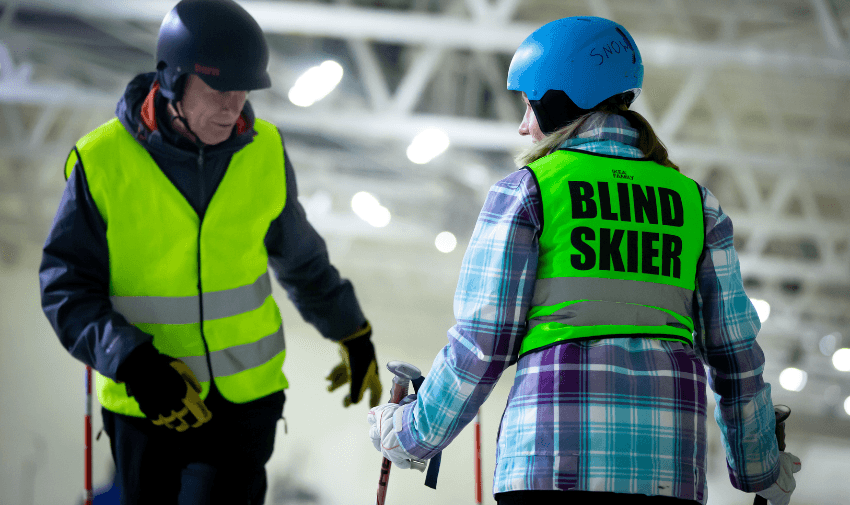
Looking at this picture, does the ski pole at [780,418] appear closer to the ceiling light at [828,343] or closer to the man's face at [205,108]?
the man's face at [205,108]

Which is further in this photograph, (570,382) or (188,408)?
(188,408)

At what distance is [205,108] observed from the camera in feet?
6.23

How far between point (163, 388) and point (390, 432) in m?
0.55

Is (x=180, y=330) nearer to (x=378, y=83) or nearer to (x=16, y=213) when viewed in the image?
(x=378, y=83)

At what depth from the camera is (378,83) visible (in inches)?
265

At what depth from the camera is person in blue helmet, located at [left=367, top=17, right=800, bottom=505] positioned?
133cm

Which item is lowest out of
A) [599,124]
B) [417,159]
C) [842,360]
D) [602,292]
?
[602,292]

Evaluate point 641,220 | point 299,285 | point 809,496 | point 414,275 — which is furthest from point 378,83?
point 809,496

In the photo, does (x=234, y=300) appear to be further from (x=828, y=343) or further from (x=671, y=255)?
(x=828, y=343)

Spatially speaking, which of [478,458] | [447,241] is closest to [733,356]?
[478,458]

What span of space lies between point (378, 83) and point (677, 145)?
3.38m

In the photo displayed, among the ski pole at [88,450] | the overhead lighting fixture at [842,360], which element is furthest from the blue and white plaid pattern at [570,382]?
the overhead lighting fixture at [842,360]

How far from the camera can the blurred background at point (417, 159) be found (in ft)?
17.6

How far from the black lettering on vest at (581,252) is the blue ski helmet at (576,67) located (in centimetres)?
32
